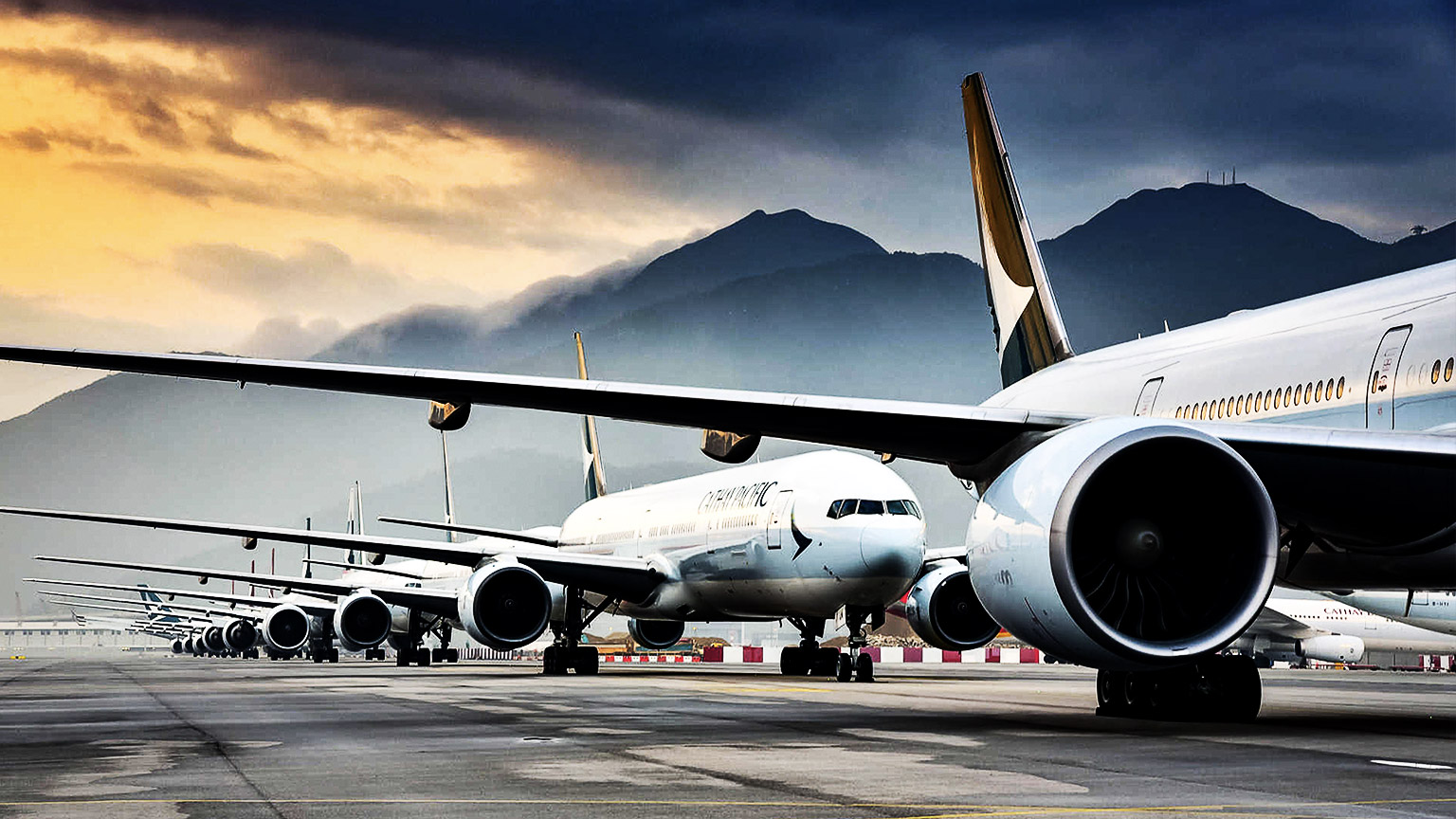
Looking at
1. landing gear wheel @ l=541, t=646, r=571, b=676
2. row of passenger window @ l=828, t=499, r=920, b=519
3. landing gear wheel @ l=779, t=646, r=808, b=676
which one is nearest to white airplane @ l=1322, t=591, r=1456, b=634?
row of passenger window @ l=828, t=499, r=920, b=519

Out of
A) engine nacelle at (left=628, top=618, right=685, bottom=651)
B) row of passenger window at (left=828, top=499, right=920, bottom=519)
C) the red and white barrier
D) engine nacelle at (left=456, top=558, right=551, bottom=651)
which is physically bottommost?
the red and white barrier

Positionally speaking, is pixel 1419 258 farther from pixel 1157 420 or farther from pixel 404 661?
pixel 1157 420

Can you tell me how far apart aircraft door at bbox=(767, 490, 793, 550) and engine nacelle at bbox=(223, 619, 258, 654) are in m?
45.9

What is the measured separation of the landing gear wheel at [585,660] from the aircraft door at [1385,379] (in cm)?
1982

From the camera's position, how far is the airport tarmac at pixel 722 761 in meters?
6.20

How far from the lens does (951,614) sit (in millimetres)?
23000

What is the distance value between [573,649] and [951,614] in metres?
8.16

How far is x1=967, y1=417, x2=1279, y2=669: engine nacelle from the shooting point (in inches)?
338

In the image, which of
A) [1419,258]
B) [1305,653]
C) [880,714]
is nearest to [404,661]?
[1305,653]

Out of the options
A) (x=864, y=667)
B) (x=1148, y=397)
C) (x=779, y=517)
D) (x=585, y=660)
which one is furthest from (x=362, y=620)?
(x=1148, y=397)

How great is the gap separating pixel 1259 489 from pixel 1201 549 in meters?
0.64

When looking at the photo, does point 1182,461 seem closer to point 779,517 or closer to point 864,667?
point 864,667

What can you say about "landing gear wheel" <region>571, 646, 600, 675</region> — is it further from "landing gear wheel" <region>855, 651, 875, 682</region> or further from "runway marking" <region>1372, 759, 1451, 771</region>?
"runway marking" <region>1372, 759, 1451, 771</region>

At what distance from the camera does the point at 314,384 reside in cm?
1050
